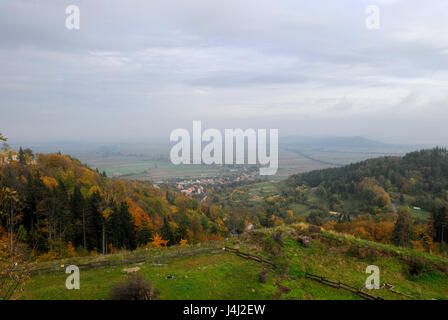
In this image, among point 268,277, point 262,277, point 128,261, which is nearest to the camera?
point 262,277

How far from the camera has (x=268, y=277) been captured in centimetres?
1207

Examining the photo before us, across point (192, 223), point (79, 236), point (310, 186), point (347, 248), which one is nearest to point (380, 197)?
point (310, 186)

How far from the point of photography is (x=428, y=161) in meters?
84.7

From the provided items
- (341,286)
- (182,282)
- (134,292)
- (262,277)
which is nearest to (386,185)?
(341,286)

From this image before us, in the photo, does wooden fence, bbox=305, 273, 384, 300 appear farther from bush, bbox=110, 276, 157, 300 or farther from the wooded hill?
the wooded hill

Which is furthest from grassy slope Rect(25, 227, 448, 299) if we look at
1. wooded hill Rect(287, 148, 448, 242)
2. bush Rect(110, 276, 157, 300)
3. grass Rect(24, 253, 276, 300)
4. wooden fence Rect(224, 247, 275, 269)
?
wooded hill Rect(287, 148, 448, 242)

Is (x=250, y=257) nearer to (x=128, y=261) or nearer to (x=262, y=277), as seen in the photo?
(x=262, y=277)

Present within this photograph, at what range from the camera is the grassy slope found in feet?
34.0

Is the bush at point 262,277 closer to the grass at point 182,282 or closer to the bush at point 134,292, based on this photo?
the grass at point 182,282

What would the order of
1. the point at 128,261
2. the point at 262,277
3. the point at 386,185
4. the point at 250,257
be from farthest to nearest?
the point at 386,185 < the point at 250,257 < the point at 128,261 < the point at 262,277

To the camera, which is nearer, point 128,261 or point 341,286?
point 341,286
